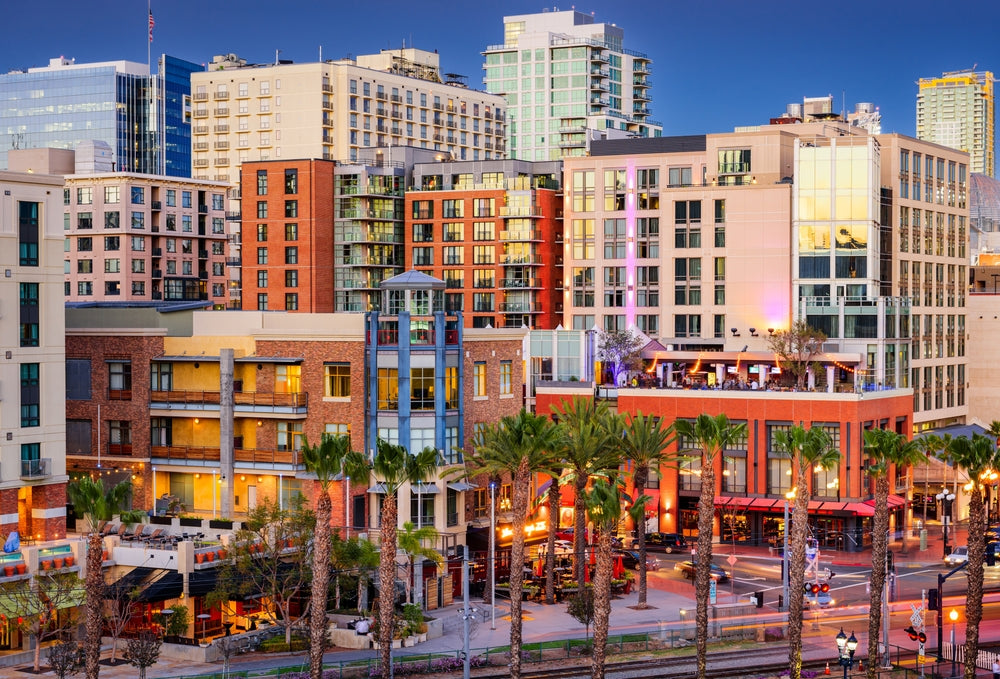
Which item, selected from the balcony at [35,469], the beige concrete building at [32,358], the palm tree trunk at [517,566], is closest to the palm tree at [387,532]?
the palm tree trunk at [517,566]

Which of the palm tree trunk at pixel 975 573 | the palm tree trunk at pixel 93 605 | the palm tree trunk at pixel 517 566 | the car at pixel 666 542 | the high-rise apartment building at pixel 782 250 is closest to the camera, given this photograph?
the palm tree trunk at pixel 93 605

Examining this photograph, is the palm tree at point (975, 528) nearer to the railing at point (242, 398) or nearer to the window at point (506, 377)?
the window at point (506, 377)

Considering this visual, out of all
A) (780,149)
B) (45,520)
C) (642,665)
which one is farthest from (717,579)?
(780,149)

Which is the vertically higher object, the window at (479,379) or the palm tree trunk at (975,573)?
the window at (479,379)

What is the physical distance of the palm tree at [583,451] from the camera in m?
83.6

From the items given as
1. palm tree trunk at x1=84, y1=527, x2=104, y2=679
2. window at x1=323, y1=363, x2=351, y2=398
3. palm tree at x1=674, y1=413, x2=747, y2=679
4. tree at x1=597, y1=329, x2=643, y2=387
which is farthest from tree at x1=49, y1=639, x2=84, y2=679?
tree at x1=597, y1=329, x2=643, y2=387

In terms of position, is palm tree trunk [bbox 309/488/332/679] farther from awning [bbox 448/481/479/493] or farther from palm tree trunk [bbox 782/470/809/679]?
awning [bbox 448/481/479/493]

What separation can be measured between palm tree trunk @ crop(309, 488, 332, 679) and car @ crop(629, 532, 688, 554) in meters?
46.8

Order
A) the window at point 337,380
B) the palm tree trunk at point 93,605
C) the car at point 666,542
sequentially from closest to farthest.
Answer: the palm tree trunk at point 93,605 < the window at point 337,380 < the car at point 666,542

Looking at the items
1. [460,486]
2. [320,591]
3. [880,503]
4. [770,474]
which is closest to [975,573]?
[880,503]

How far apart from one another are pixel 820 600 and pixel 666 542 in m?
24.4

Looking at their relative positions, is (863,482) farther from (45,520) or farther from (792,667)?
(45,520)

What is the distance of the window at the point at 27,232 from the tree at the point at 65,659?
1024 inches

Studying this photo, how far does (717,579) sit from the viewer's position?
318 feet
